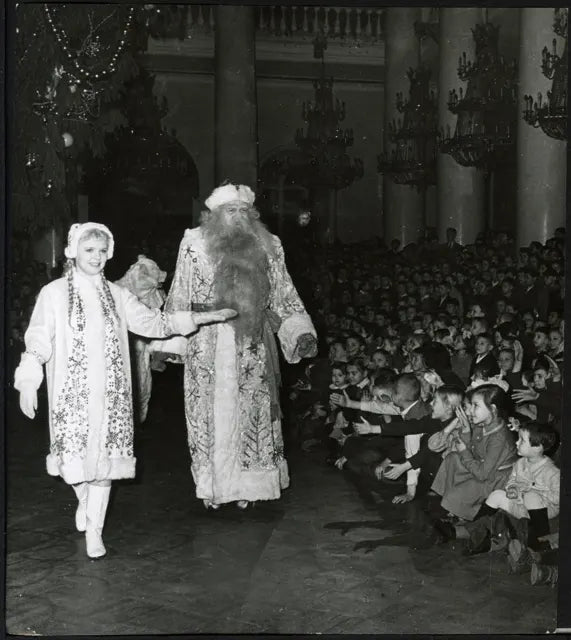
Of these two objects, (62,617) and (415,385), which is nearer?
(62,617)

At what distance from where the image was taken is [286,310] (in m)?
5.98

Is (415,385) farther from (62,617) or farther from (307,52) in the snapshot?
(307,52)

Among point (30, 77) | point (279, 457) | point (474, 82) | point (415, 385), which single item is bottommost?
point (279, 457)

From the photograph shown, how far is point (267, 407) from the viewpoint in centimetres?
604

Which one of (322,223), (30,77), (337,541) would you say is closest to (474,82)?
(322,223)

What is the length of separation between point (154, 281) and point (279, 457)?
1.60 m

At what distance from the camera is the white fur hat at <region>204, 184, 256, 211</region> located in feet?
19.8

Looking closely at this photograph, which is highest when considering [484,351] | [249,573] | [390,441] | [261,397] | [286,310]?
[286,310]

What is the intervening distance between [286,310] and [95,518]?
1708 millimetres

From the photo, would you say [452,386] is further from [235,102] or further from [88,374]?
[235,102]

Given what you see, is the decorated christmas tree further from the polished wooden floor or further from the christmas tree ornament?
the polished wooden floor

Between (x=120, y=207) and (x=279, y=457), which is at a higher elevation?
(x=120, y=207)

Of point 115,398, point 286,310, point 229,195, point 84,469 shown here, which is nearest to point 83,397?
point 115,398

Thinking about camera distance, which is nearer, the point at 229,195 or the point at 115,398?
the point at 115,398
